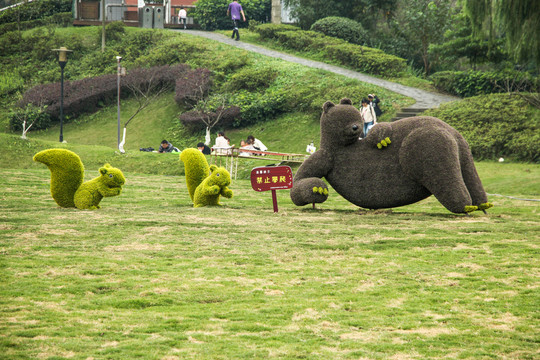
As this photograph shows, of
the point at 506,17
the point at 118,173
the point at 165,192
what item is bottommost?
the point at 165,192

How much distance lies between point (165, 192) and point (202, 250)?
6560 millimetres

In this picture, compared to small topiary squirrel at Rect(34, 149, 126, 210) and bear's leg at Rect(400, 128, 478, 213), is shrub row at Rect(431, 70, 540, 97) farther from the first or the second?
small topiary squirrel at Rect(34, 149, 126, 210)

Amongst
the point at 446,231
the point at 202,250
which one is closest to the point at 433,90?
the point at 446,231

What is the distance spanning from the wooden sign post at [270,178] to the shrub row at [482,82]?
13289 mm

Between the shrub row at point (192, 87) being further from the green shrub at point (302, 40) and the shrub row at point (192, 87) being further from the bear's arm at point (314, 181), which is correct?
the bear's arm at point (314, 181)

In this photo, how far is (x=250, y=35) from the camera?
34.3 metres

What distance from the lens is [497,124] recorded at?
69.6 ft

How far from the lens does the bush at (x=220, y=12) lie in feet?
119

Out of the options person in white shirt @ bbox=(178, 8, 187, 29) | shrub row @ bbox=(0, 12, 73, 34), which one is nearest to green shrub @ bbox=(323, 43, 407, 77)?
person in white shirt @ bbox=(178, 8, 187, 29)

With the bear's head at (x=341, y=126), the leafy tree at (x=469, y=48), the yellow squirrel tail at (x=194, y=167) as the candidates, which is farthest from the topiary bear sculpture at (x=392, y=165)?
A: the leafy tree at (x=469, y=48)

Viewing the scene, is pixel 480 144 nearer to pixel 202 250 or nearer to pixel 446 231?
pixel 446 231

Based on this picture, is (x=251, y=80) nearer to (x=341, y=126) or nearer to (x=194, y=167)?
(x=194, y=167)

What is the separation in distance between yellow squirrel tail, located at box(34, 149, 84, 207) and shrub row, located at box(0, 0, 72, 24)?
2765 cm

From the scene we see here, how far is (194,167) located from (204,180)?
35 centimetres
